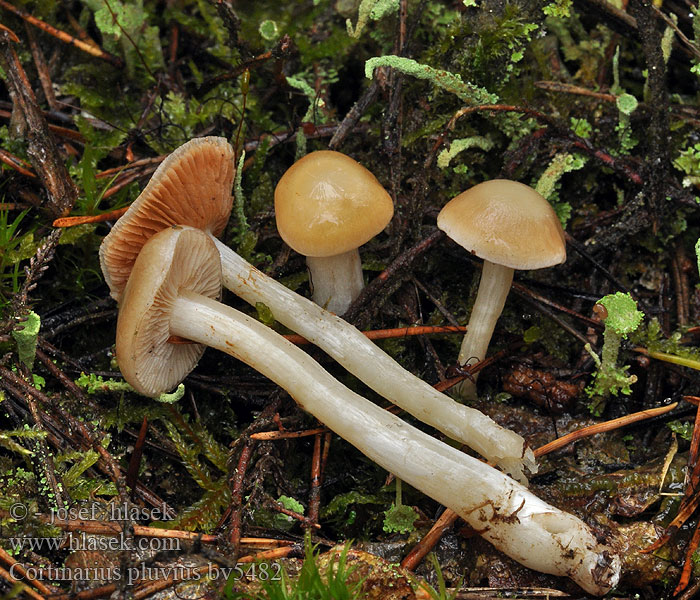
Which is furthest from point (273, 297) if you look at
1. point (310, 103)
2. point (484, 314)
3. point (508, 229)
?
point (310, 103)

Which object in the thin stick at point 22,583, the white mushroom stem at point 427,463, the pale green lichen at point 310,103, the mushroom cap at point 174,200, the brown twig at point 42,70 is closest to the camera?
the thin stick at point 22,583

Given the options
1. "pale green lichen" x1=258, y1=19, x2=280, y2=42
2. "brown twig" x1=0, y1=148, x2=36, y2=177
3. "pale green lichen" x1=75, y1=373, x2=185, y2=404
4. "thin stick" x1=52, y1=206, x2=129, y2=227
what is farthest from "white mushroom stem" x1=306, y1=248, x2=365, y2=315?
"brown twig" x1=0, y1=148, x2=36, y2=177

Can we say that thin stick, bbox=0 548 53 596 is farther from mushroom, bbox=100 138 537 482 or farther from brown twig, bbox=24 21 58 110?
brown twig, bbox=24 21 58 110

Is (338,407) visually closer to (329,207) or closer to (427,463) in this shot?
(427,463)

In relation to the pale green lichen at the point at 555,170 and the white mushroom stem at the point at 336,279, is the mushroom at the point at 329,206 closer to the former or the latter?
the white mushroom stem at the point at 336,279

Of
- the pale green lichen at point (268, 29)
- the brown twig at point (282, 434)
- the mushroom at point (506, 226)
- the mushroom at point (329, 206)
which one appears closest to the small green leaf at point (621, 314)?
the mushroom at point (506, 226)
